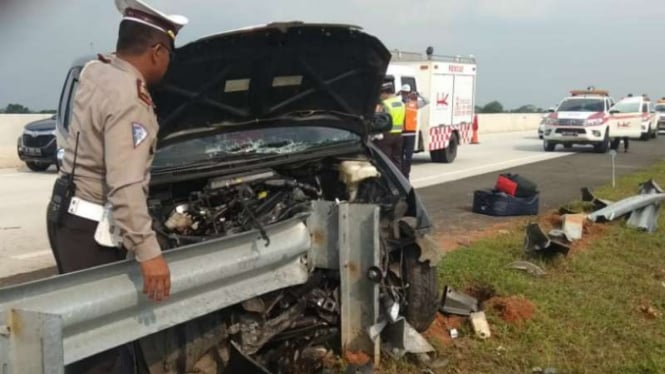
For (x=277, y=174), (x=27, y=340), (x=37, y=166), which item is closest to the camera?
(x=27, y=340)

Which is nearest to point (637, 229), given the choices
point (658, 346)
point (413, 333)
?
point (658, 346)

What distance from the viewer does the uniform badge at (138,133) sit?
2.71 meters


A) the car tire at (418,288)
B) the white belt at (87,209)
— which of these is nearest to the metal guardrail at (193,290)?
the white belt at (87,209)

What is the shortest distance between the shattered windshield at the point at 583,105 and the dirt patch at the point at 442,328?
20.1m

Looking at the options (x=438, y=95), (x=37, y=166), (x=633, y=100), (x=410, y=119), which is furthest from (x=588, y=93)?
(x=37, y=166)

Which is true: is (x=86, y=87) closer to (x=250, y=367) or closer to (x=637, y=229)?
(x=250, y=367)

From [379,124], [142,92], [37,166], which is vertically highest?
[142,92]

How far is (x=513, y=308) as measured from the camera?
521 cm

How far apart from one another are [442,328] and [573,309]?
114 cm

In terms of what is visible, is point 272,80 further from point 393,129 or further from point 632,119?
point 632,119

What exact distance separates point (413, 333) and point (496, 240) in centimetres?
365

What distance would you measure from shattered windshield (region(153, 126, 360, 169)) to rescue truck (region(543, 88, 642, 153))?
20.1 m

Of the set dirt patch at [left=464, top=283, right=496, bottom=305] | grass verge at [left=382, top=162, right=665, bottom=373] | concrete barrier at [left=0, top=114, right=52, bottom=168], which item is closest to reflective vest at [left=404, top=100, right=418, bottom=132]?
grass verge at [left=382, top=162, right=665, bottom=373]

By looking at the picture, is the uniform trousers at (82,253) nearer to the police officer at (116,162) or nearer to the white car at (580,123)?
the police officer at (116,162)
